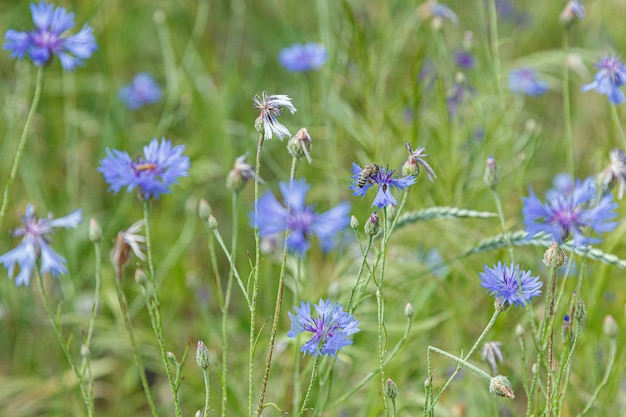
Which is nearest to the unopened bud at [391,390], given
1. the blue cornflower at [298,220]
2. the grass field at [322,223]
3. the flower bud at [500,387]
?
the grass field at [322,223]

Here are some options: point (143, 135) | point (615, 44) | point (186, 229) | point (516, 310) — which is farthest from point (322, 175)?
point (615, 44)

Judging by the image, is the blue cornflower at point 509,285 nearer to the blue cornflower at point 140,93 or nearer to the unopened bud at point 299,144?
the unopened bud at point 299,144

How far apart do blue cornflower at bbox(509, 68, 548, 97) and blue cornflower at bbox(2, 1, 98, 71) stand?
3.81ft

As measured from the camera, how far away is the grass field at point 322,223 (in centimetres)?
128

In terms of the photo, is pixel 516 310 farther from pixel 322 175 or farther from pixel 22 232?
pixel 22 232

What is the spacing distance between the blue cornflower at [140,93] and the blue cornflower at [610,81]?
1353 mm

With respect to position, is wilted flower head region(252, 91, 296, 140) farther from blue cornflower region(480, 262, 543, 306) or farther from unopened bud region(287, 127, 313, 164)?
blue cornflower region(480, 262, 543, 306)

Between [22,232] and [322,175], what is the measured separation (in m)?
1.01

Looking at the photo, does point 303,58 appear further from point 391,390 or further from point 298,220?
point 391,390

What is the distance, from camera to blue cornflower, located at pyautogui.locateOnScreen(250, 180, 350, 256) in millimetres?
1209

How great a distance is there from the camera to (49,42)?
123 cm

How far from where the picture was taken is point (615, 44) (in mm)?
2309

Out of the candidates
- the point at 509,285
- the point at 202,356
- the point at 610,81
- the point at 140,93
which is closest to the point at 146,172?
the point at 202,356

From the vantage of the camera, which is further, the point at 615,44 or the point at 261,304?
the point at 615,44
